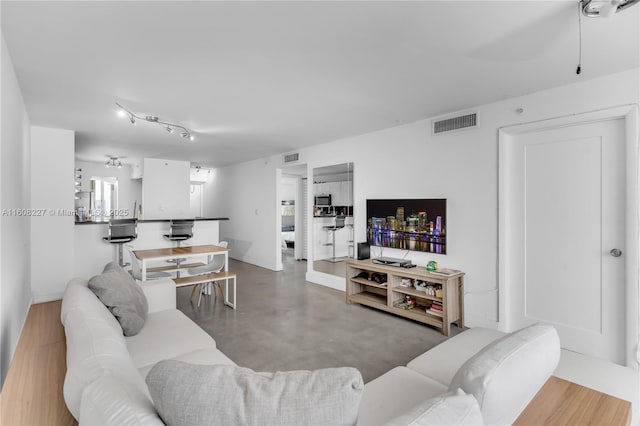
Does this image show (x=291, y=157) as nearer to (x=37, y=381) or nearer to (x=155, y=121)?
(x=155, y=121)

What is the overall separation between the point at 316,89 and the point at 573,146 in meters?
2.49

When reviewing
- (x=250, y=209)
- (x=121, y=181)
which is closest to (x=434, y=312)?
(x=250, y=209)

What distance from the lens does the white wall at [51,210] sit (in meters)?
4.08

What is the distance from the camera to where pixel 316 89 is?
2977 mm

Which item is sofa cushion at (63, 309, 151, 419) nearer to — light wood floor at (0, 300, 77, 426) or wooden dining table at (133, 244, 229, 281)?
light wood floor at (0, 300, 77, 426)

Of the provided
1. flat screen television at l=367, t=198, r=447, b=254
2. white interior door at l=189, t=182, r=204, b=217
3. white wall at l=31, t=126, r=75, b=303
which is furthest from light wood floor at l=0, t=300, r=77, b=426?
white interior door at l=189, t=182, r=204, b=217

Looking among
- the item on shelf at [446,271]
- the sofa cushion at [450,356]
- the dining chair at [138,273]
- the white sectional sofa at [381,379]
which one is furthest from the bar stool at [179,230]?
the sofa cushion at [450,356]

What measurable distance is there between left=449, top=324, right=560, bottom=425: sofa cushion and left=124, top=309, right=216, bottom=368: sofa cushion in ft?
5.45

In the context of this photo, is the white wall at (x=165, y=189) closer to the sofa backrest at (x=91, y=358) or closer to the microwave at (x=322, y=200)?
the microwave at (x=322, y=200)

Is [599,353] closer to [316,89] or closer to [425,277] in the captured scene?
[425,277]

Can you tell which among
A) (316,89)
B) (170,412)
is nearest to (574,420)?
(170,412)

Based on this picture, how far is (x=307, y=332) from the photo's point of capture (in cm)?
338

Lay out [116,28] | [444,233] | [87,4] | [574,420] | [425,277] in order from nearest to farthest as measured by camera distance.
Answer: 1. [574,420]
2. [87,4]
3. [116,28]
4. [425,277]
5. [444,233]

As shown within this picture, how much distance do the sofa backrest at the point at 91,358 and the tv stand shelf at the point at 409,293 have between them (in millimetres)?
2986
